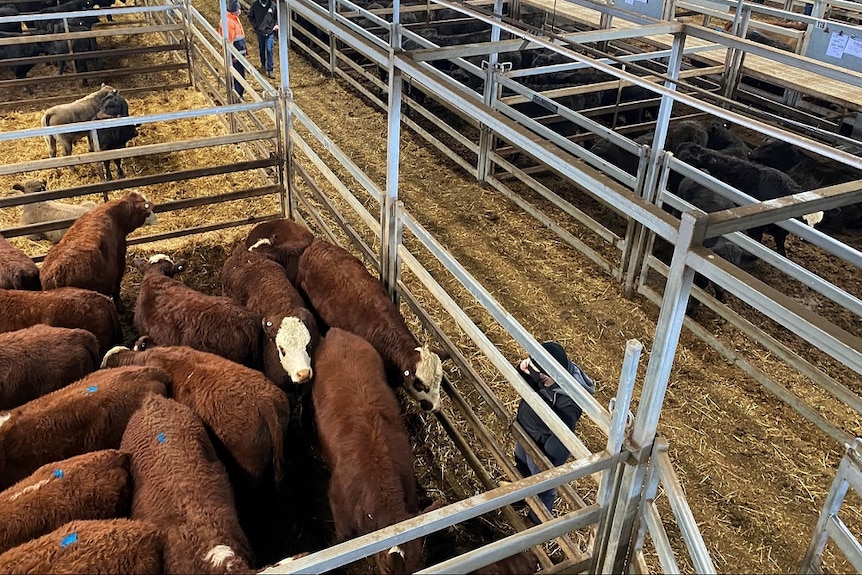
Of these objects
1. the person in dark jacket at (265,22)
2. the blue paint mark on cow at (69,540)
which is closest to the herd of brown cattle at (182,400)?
the blue paint mark on cow at (69,540)

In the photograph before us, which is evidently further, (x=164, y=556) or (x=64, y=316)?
(x=64, y=316)

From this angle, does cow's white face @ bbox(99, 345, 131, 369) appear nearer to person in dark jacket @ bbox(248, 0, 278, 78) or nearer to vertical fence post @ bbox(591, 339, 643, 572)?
vertical fence post @ bbox(591, 339, 643, 572)

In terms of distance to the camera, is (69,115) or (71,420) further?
(69,115)

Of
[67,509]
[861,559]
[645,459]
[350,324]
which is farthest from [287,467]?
[861,559]

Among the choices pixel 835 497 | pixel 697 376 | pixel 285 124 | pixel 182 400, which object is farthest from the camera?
pixel 285 124

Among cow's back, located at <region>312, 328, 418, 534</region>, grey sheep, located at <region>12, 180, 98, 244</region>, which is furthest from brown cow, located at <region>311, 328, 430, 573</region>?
grey sheep, located at <region>12, 180, 98, 244</region>

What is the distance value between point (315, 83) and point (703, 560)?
10.2 metres

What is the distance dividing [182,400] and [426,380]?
1339 mm

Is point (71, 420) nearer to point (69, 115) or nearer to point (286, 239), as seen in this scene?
point (286, 239)

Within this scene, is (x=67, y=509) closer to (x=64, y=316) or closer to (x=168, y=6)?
(x=64, y=316)

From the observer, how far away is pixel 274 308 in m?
4.47

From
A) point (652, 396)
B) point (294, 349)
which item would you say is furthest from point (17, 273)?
point (652, 396)

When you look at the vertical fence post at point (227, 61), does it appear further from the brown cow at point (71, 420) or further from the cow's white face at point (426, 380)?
the cow's white face at point (426, 380)

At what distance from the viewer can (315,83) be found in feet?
36.7
